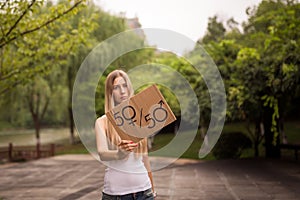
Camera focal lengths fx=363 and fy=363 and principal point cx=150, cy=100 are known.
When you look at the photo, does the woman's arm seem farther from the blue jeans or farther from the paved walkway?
the paved walkway

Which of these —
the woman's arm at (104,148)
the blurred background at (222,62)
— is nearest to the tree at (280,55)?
the blurred background at (222,62)

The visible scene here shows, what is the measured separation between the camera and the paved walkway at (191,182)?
255 inches

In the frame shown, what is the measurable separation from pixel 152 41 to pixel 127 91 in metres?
0.33

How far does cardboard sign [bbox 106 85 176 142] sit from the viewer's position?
1858 millimetres

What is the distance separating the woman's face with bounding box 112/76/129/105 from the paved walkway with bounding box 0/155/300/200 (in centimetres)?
441

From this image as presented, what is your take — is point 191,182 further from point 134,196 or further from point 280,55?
point 134,196

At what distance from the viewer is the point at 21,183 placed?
8.52 meters

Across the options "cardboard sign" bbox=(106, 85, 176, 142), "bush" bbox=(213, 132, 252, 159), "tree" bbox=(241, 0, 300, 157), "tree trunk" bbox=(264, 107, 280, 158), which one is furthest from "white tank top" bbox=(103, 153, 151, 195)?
"bush" bbox=(213, 132, 252, 159)

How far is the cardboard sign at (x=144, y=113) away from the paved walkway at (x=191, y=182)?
15.2 feet

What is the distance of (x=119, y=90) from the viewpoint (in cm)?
216

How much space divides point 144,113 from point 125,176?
0.51m

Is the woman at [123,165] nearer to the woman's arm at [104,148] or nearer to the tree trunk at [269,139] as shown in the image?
the woman's arm at [104,148]

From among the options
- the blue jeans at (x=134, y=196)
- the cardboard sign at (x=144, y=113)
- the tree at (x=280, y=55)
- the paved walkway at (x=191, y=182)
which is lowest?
the paved walkway at (x=191, y=182)

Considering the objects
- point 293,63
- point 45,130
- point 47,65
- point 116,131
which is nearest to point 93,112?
point 116,131
